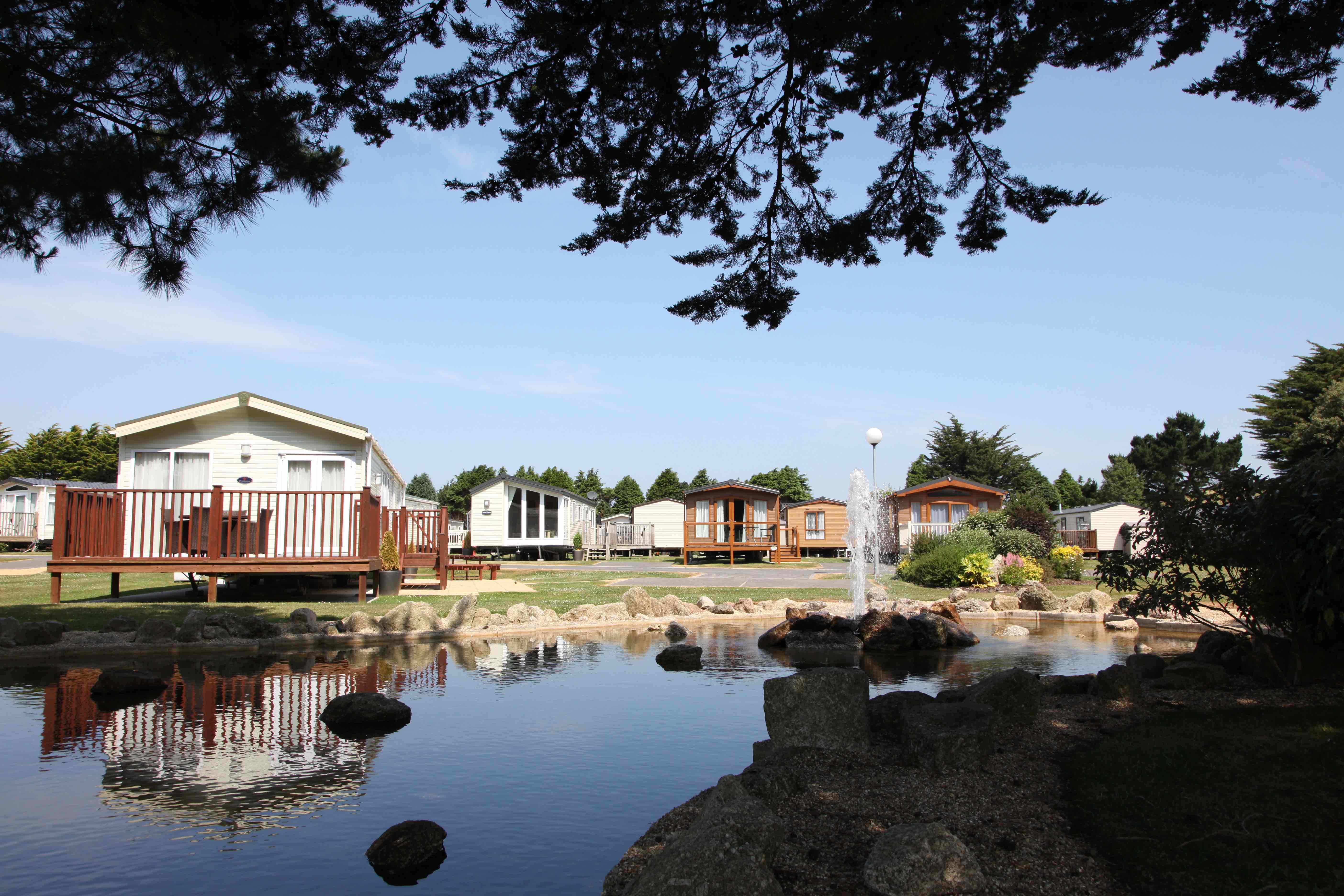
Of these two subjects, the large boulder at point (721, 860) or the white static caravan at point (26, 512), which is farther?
the white static caravan at point (26, 512)

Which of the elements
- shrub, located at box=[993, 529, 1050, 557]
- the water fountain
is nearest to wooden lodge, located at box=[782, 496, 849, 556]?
the water fountain

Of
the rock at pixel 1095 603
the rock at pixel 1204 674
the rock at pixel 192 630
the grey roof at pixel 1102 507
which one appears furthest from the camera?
the grey roof at pixel 1102 507

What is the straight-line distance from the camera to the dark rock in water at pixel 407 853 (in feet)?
14.1

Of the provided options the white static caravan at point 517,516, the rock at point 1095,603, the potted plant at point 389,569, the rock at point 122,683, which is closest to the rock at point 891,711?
the rock at point 122,683

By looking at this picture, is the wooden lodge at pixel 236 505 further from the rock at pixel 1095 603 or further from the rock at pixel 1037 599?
the rock at pixel 1095 603

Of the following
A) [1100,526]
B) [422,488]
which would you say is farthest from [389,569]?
[422,488]

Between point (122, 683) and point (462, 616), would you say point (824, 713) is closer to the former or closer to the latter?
point (122, 683)

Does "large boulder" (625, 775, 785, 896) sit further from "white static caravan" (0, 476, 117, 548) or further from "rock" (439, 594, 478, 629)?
"white static caravan" (0, 476, 117, 548)

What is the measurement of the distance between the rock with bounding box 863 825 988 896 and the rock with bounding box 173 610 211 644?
33.0 ft

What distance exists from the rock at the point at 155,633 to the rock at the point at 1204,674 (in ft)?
36.2

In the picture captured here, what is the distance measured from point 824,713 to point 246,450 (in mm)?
17219

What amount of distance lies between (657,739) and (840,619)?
6126mm

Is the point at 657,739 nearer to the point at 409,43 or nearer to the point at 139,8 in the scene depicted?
the point at 409,43

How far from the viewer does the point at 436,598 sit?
16.8 m
